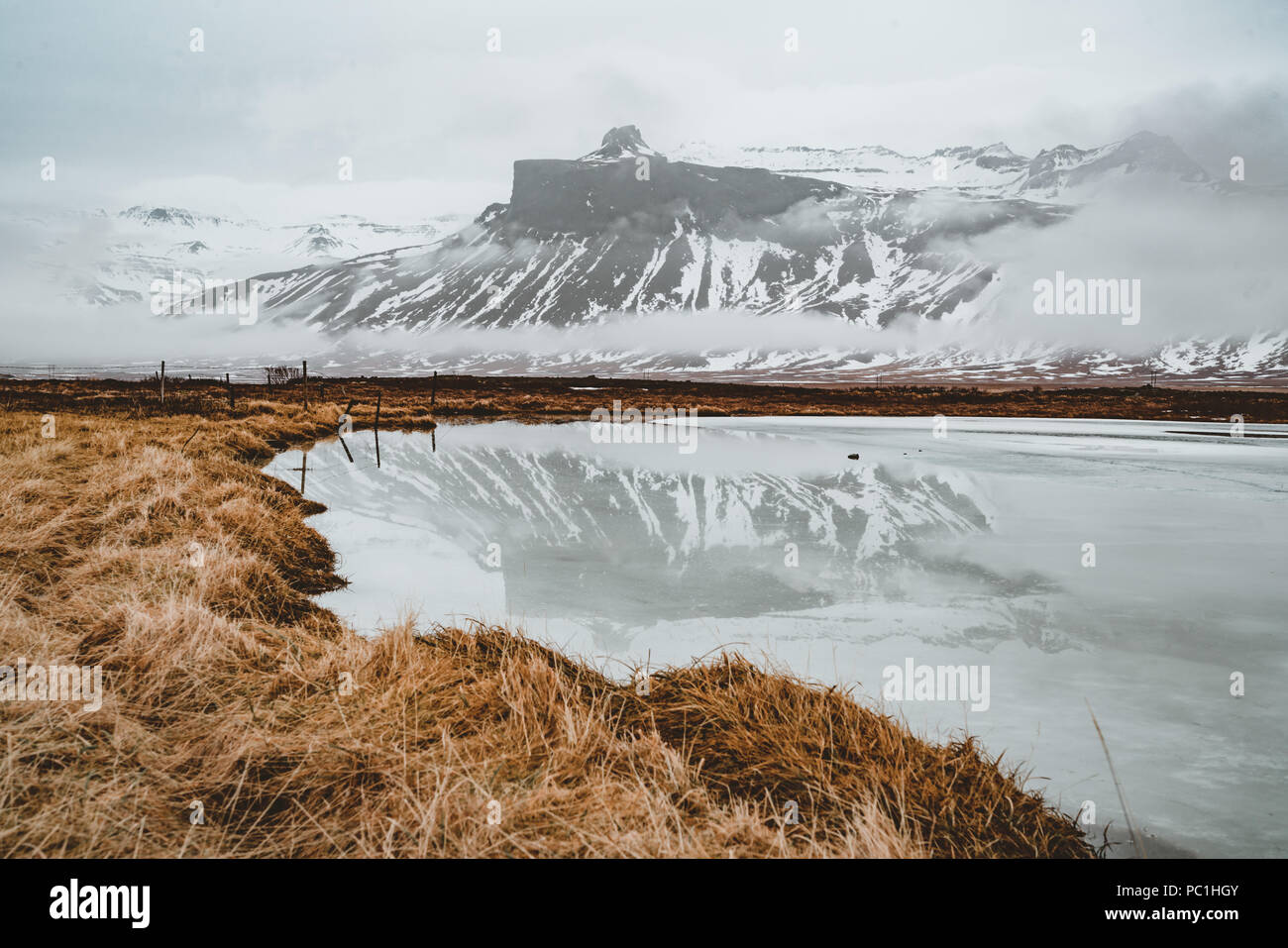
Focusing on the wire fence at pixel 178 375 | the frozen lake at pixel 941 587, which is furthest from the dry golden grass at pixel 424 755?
the wire fence at pixel 178 375

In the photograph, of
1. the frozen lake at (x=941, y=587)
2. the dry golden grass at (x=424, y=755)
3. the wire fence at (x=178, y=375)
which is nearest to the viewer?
the dry golden grass at (x=424, y=755)

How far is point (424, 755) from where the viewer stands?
331 centimetres

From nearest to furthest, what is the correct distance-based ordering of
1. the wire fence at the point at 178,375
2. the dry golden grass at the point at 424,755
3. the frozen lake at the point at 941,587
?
the dry golden grass at the point at 424,755
the frozen lake at the point at 941,587
the wire fence at the point at 178,375

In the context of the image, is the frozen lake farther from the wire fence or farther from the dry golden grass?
the wire fence

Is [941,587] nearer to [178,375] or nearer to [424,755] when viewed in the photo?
[424,755]

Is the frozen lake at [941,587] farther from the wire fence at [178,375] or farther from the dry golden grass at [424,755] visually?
the wire fence at [178,375]

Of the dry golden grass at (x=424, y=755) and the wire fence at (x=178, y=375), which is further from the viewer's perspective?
the wire fence at (x=178, y=375)

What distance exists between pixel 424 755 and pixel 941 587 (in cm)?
565

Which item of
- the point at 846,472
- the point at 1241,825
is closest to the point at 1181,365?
the point at 846,472

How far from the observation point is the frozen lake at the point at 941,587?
4.21 m

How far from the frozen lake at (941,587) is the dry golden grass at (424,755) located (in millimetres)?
630

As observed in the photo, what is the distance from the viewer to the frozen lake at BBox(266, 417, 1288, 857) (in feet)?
13.8

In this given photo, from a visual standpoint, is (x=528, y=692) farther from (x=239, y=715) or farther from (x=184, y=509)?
(x=184, y=509)
